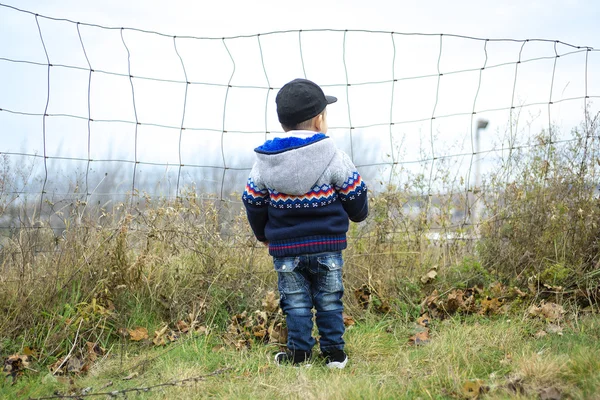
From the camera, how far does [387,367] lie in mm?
3156

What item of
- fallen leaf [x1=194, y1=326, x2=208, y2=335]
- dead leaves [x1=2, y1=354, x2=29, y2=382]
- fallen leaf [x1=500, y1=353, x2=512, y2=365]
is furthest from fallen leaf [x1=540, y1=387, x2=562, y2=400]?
dead leaves [x1=2, y1=354, x2=29, y2=382]

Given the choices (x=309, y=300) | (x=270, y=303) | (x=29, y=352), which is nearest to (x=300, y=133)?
(x=309, y=300)

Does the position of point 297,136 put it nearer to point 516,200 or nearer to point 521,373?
point 521,373

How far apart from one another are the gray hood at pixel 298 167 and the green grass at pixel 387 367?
96 cm

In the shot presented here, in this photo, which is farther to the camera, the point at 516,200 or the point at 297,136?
the point at 516,200

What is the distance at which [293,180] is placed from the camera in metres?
3.07

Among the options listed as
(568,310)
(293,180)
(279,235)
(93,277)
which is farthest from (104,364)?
(568,310)

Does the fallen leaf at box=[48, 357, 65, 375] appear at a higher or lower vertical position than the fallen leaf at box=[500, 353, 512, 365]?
lower

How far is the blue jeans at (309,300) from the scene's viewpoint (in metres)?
3.23

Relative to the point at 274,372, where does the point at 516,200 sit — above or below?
above

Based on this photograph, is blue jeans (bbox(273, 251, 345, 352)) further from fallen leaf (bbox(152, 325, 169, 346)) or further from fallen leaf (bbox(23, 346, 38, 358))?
fallen leaf (bbox(23, 346, 38, 358))

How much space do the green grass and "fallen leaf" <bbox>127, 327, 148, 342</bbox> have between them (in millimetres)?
56

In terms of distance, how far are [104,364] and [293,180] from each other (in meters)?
1.53

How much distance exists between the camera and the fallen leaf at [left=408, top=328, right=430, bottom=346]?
350 centimetres
